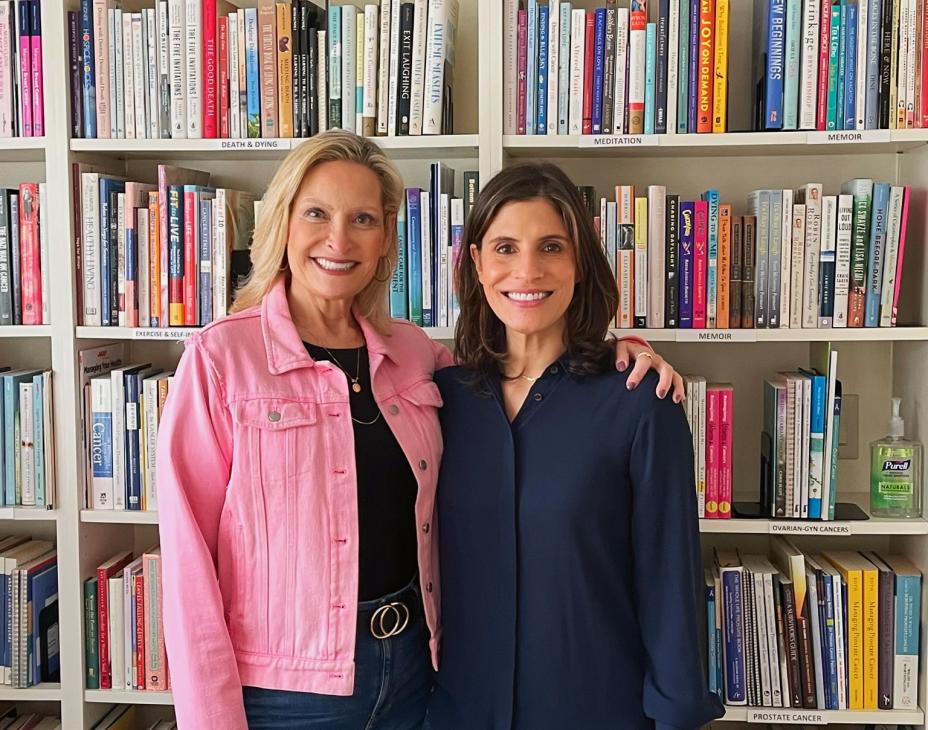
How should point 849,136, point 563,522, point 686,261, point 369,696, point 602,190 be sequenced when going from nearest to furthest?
point 563,522, point 369,696, point 849,136, point 686,261, point 602,190

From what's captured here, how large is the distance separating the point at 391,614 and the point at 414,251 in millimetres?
949

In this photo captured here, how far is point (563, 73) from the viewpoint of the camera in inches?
90.1

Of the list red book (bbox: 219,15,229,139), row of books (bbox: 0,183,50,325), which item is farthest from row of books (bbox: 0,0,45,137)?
red book (bbox: 219,15,229,139)

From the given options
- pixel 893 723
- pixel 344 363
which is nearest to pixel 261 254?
pixel 344 363

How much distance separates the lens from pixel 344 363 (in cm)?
178

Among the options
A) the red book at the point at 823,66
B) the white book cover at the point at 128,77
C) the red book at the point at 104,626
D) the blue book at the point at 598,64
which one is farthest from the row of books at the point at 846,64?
the red book at the point at 104,626

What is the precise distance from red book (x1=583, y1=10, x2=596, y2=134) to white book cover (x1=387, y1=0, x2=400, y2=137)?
0.42m

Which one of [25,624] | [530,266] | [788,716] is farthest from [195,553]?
[788,716]

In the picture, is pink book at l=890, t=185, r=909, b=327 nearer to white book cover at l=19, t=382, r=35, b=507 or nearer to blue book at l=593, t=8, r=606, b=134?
blue book at l=593, t=8, r=606, b=134

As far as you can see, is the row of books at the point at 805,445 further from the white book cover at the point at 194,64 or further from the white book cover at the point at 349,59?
the white book cover at the point at 194,64

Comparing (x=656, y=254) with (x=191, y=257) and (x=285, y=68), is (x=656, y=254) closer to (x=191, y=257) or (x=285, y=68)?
(x=285, y=68)

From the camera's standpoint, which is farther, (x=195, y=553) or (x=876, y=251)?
(x=876, y=251)

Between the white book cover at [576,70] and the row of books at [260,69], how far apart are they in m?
0.29

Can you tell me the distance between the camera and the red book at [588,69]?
7.47ft
